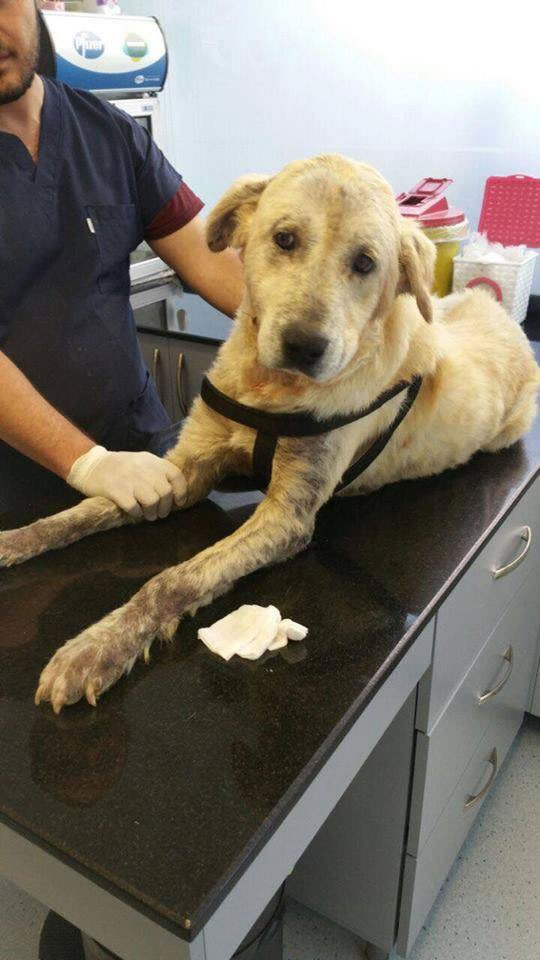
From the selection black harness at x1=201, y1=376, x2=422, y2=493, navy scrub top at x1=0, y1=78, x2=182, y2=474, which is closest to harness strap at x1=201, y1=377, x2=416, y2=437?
black harness at x1=201, y1=376, x2=422, y2=493

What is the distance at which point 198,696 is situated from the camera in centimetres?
84

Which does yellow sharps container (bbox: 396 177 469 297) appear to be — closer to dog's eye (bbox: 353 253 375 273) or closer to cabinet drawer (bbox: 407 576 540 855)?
cabinet drawer (bbox: 407 576 540 855)

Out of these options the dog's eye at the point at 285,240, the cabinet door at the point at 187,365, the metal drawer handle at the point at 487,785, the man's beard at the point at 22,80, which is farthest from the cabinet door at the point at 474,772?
the man's beard at the point at 22,80

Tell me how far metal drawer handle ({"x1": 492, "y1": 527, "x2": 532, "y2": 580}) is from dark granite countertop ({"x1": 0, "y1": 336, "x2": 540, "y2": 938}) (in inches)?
5.2

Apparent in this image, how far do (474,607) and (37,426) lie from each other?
77cm

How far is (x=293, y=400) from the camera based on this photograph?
1.11 metres

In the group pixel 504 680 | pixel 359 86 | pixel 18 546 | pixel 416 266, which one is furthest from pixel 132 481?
pixel 359 86

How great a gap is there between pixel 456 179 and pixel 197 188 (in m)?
1.05

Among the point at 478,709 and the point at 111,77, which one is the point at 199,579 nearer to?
the point at 478,709

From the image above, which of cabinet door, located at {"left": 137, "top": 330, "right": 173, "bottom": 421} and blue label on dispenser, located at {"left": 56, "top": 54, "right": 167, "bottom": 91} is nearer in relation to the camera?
blue label on dispenser, located at {"left": 56, "top": 54, "right": 167, "bottom": 91}

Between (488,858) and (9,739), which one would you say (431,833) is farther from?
(9,739)

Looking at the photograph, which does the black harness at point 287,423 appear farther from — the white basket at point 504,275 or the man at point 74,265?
the white basket at point 504,275

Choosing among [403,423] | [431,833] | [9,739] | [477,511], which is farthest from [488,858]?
[9,739]

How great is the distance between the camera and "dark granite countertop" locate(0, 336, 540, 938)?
0.67m
